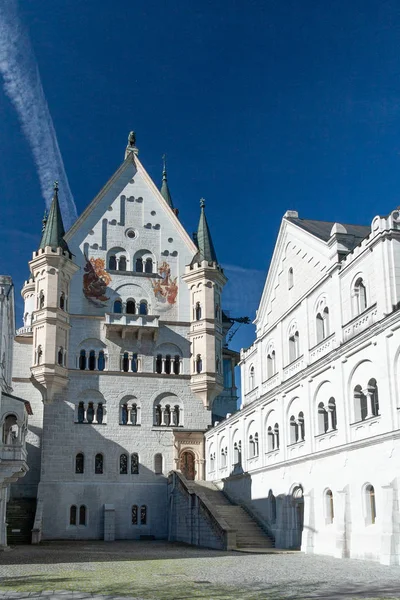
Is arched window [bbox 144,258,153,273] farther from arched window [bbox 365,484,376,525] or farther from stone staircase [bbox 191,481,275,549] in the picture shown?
arched window [bbox 365,484,376,525]

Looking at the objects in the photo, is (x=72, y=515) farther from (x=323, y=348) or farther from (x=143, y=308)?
(x=323, y=348)

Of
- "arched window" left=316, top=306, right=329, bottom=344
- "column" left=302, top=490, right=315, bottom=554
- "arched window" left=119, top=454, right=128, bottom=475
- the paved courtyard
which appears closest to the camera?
the paved courtyard

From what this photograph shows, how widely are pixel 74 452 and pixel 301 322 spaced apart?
25.2 m

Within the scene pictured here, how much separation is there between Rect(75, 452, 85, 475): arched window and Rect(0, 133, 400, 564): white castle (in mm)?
A: 94

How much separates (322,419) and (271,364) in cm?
1063

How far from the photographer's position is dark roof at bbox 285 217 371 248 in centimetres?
3813

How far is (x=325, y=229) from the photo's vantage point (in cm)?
4416

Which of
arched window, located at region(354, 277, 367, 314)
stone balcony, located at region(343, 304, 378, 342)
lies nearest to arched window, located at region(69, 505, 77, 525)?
stone balcony, located at region(343, 304, 378, 342)

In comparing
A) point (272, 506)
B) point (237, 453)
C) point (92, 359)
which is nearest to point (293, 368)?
point (272, 506)

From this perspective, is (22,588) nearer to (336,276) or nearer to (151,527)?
(336,276)

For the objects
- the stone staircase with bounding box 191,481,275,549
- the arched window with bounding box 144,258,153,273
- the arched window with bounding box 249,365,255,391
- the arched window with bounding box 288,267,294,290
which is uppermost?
the arched window with bounding box 144,258,153,273

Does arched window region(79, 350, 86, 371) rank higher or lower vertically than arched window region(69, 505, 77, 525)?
higher

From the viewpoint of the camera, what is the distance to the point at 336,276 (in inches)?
1423

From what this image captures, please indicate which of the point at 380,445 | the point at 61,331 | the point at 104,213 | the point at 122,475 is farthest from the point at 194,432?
the point at 380,445
